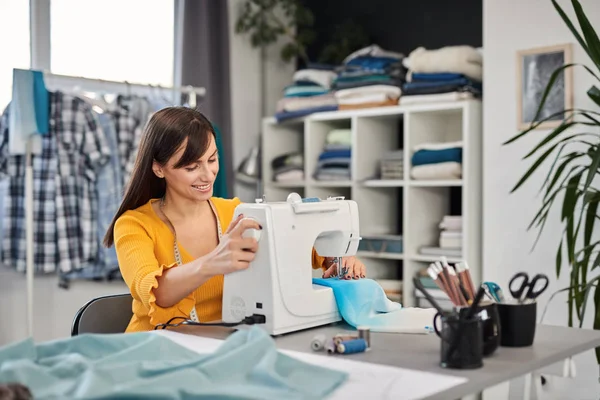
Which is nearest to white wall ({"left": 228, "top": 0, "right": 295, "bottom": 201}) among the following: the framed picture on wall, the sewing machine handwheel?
the framed picture on wall

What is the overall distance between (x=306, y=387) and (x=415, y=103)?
8.81 ft

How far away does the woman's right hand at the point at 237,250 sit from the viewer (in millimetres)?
1857

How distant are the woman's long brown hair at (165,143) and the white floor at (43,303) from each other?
176 cm

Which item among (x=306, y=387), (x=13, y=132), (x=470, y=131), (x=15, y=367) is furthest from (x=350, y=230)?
(x=13, y=132)

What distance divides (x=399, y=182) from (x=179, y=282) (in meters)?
2.13

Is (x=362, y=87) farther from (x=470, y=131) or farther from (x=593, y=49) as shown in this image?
(x=593, y=49)

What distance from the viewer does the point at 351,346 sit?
1.65 m

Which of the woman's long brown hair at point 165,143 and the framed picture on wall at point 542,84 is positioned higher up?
the framed picture on wall at point 542,84

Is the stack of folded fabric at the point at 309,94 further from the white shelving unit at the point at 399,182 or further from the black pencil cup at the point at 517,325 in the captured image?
the black pencil cup at the point at 517,325

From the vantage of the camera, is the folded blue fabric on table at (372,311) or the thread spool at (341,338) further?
the folded blue fabric on table at (372,311)

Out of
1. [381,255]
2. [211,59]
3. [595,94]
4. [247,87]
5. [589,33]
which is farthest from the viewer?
[247,87]

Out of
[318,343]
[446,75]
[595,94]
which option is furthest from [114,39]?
[318,343]

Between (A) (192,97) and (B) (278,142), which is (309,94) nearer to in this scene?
(B) (278,142)

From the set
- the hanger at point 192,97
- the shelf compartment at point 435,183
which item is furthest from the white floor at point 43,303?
the shelf compartment at point 435,183
